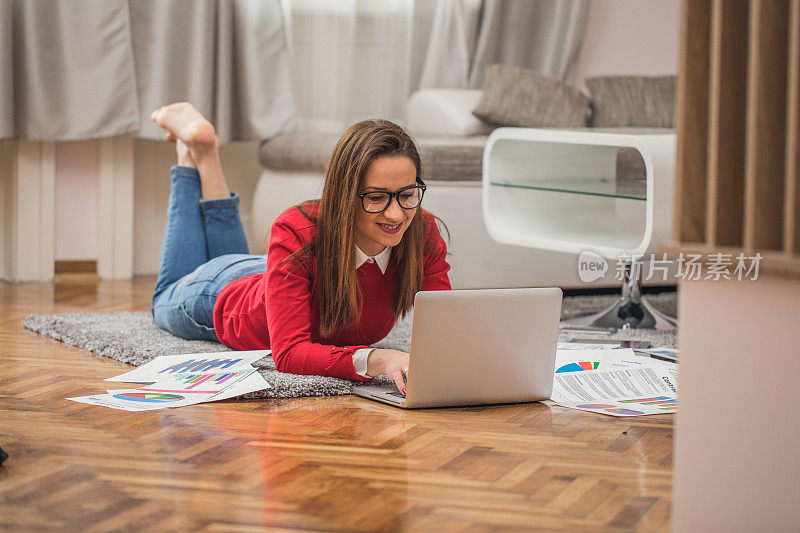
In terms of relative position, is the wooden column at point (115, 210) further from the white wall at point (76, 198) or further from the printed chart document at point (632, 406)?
the printed chart document at point (632, 406)

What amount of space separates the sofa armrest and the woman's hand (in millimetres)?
1872

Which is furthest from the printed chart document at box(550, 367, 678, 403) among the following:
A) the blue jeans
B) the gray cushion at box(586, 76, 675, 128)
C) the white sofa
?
the gray cushion at box(586, 76, 675, 128)

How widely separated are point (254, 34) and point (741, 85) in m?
2.72

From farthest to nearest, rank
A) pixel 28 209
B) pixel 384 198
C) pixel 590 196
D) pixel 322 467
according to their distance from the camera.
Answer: pixel 28 209 < pixel 590 196 < pixel 384 198 < pixel 322 467

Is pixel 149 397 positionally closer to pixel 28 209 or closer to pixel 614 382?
pixel 614 382

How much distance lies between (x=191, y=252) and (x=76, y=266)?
4.32ft

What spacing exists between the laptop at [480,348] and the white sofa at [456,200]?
1.28 m

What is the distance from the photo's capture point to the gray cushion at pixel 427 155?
9.44 ft

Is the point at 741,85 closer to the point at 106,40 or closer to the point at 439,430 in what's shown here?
the point at 439,430

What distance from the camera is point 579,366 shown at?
1860 mm

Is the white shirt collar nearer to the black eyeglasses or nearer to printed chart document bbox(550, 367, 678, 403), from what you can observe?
the black eyeglasses

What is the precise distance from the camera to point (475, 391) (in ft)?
5.23

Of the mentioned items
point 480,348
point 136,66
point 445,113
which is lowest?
point 480,348

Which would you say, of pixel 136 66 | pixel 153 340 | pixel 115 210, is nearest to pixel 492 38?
pixel 136 66
